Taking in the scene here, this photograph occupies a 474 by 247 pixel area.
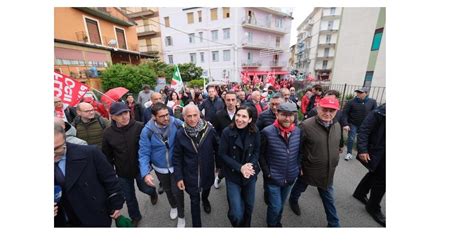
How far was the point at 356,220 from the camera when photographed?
2641 mm

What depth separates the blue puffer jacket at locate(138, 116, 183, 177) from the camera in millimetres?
2205

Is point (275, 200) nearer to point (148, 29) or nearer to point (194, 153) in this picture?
point (194, 153)

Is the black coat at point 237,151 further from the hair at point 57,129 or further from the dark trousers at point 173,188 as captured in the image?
the hair at point 57,129


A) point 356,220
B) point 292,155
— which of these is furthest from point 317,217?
point 292,155

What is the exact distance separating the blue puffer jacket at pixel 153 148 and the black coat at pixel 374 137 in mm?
2650

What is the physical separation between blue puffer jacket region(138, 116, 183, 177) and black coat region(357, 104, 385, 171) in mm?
2650

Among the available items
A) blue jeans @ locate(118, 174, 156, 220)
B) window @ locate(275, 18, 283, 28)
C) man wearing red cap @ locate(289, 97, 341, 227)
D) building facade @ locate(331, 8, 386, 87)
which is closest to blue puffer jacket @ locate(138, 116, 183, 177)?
blue jeans @ locate(118, 174, 156, 220)

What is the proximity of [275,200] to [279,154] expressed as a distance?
64cm

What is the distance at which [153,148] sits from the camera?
2279mm

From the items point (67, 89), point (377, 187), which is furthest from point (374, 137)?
point (67, 89)

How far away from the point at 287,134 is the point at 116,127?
2148mm

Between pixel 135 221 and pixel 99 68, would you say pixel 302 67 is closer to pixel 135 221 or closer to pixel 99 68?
pixel 99 68

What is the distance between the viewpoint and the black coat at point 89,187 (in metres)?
1.51

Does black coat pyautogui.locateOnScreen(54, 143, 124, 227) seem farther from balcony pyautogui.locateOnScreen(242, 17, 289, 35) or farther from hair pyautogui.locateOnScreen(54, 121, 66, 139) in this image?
balcony pyautogui.locateOnScreen(242, 17, 289, 35)
